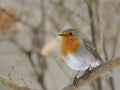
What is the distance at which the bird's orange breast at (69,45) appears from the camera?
255 cm

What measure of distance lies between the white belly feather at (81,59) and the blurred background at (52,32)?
15.2 inches

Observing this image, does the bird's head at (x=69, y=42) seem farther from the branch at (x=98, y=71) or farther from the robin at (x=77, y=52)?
the branch at (x=98, y=71)

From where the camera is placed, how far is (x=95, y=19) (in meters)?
3.44

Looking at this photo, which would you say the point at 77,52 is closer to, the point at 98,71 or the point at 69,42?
the point at 69,42

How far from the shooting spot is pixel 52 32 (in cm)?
424

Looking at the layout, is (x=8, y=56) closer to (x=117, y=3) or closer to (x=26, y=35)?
(x=26, y=35)

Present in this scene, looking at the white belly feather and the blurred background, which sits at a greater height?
the white belly feather

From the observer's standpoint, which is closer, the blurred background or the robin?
the robin

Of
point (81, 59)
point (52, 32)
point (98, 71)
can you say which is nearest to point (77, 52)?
point (81, 59)

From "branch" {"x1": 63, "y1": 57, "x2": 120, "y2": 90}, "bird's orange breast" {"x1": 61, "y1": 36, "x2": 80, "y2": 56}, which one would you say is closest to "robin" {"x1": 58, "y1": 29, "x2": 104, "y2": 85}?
"bird's orange breast" {"x1": 61, "y1": 36, "x2": 80, "y2": 56}

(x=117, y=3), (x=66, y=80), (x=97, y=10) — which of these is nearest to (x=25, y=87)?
(x=97, y=10)

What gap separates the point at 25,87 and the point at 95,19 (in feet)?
4.10

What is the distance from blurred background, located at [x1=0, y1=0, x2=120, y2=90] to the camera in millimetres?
3364

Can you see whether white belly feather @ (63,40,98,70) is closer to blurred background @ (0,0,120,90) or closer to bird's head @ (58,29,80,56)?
bird's head @ (58,29,80,56)
